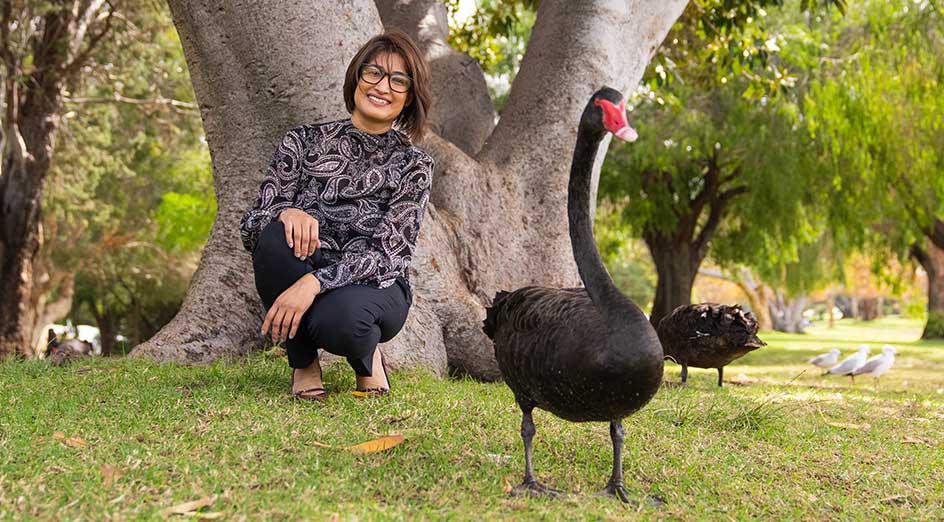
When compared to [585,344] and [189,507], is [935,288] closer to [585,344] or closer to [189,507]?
[585,344]

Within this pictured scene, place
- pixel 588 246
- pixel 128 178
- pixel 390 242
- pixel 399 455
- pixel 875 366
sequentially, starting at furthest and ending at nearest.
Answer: pixel 128 178 < pixel 875 366 < pixel 390 242 < pixel 399 455 < pixel 588 246

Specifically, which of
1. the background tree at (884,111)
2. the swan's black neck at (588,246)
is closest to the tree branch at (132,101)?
the background tree at (884,111)

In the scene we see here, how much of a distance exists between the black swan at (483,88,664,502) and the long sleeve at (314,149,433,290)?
0.75 m

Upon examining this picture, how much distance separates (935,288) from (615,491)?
25468 millimetres

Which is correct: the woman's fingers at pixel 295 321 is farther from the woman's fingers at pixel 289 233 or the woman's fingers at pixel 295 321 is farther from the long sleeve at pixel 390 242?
the woman's fingers at pixel 289 233

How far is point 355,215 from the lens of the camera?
404 cm

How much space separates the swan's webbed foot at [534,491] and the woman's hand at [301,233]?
1370 mm

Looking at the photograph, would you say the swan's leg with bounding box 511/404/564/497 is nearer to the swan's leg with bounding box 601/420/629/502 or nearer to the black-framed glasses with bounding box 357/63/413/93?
the swan's leg with bounding box 601/420/629/502

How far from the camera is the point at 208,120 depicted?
5566mm

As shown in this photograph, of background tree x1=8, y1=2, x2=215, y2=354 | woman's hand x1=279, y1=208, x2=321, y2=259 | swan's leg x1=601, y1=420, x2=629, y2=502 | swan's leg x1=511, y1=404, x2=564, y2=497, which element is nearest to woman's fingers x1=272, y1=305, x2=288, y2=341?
woman's hand x1=279, y1=208, x2=321, y2=259

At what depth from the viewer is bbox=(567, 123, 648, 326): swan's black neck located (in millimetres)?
2891

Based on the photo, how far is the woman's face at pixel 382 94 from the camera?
13.2 feet

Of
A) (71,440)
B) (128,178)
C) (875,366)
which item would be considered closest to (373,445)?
(71,440)

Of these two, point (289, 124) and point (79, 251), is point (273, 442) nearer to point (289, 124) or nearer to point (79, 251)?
point (289, 124)
